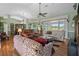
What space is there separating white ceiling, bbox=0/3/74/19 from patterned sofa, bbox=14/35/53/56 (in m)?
0.52

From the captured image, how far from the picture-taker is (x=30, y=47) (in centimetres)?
A: 247

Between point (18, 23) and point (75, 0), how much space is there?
4.26 ft

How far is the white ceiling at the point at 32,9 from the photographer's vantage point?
248 centimetres

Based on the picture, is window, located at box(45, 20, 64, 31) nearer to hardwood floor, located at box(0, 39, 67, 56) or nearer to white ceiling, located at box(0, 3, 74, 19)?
white ceiling, located at box(0, 3, 74, 19)

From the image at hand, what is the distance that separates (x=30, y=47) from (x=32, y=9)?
0.80 m

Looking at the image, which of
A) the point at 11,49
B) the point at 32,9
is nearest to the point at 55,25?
the point at 32,9

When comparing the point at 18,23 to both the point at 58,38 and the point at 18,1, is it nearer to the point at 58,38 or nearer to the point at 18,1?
the point at 18,1

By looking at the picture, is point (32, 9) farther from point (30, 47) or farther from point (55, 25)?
point (30, 47)

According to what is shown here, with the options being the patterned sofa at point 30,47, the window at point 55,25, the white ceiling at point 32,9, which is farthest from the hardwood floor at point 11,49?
the white ceiling at point 32,9

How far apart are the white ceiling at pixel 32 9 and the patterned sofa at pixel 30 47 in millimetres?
517

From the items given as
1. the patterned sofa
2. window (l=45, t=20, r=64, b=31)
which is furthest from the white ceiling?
the patterned sofa

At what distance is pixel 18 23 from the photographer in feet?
8.23

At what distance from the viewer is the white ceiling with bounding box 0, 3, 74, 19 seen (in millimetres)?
2480

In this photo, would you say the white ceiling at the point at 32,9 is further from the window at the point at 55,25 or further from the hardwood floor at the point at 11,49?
the hardwood floor at the point at 11,49
